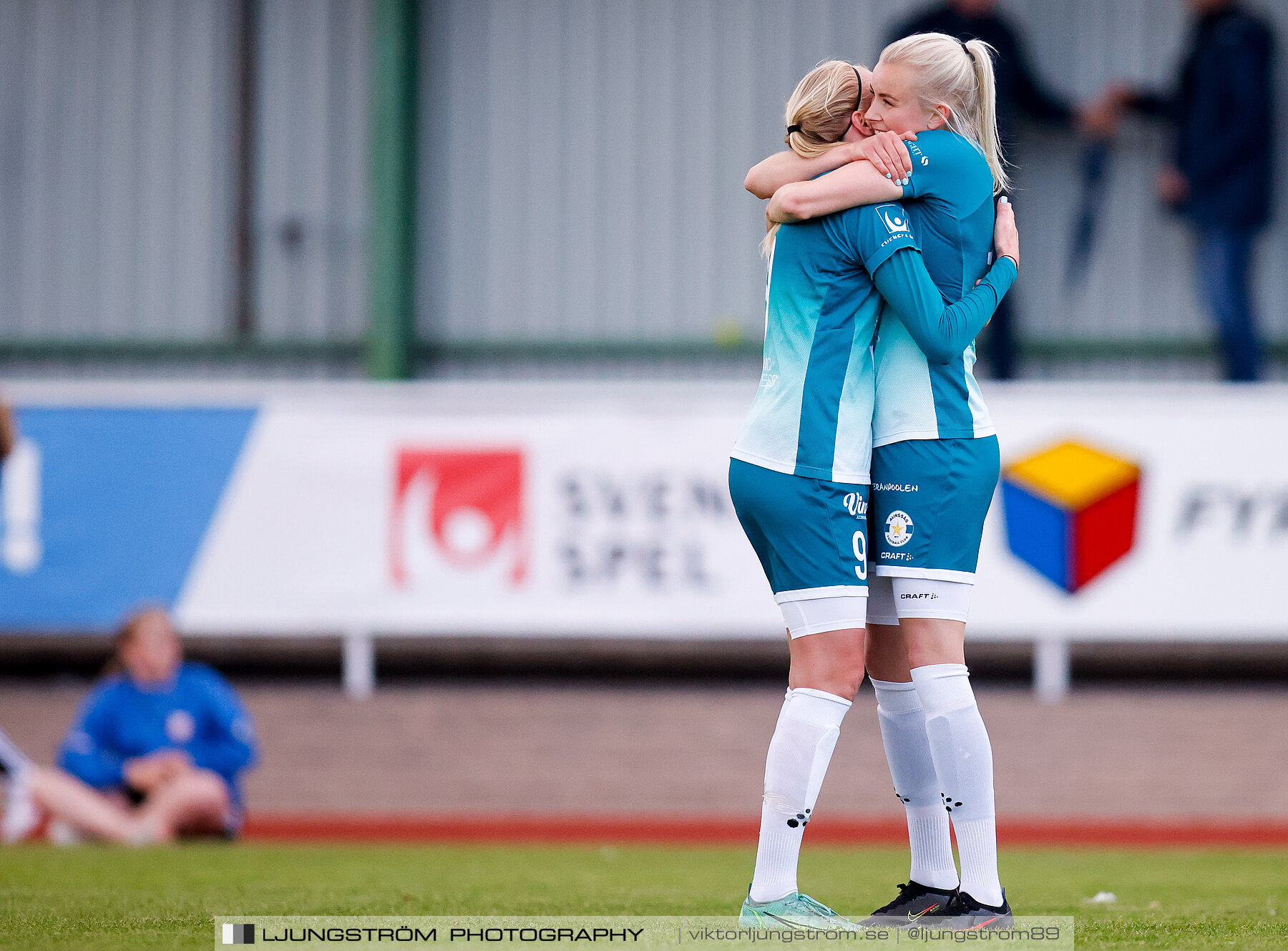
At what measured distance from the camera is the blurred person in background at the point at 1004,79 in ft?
35.2

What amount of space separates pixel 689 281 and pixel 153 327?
14.6ft

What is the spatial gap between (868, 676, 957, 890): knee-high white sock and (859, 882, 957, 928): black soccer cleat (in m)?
0.02

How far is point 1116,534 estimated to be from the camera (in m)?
8.62

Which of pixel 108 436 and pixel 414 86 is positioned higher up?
pixel 414 86

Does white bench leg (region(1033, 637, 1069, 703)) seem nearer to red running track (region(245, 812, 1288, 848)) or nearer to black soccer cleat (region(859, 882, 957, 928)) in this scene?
red running track (region(245, 812, 1288, 848))

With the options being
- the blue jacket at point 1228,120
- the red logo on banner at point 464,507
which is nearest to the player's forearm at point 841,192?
the red logo on banner at point 464,507

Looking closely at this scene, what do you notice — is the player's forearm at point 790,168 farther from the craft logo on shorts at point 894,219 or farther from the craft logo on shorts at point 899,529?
the craft logo on shorts at point 899,529

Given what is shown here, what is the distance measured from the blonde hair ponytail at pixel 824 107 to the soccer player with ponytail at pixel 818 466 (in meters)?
0.09

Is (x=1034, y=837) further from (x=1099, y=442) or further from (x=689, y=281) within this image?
(x=689, y=281)

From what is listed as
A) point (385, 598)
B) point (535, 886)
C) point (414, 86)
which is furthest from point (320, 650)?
point (535, 886)

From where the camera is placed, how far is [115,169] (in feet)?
41.7

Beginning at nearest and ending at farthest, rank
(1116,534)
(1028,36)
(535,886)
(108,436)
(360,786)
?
(535,886) < (360,786) < (1116,534) < (108,436) < (1028,36)

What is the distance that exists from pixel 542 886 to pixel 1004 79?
8.46 meters

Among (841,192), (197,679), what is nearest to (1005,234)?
(841,192)
